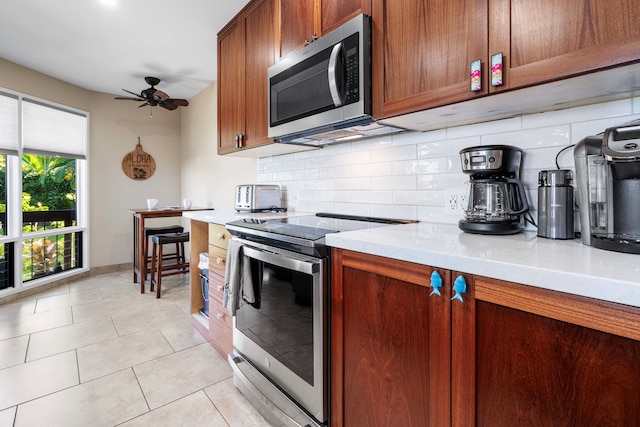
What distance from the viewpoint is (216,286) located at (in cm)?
217

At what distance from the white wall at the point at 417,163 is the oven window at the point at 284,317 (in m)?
0.69

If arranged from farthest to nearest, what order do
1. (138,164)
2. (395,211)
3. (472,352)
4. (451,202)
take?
(138,164)
(395,211)
(451,202)
(472,352)

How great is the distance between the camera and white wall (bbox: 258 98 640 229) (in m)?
1.14

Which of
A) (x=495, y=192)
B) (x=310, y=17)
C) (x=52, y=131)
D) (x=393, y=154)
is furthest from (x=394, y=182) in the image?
(x=52, y=131)

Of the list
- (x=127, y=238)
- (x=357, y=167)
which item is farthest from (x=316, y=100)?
(x=127, y=238)

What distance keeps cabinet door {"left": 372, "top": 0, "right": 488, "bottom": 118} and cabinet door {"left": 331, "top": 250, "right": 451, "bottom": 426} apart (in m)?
0.66

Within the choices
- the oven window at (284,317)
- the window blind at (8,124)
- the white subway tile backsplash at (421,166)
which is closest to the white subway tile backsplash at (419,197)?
the white subway tile backsplash at (421,166)

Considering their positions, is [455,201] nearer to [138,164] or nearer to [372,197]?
[372,197]

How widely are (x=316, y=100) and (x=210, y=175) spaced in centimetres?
291

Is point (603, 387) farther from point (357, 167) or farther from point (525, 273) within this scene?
point (357, 167)

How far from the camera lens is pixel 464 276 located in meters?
0.81

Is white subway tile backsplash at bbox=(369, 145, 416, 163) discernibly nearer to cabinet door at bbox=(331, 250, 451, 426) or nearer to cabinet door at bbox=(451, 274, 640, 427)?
cabinet door at bbox=(331, 250, 451, 426)

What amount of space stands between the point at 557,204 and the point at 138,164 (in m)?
5.10

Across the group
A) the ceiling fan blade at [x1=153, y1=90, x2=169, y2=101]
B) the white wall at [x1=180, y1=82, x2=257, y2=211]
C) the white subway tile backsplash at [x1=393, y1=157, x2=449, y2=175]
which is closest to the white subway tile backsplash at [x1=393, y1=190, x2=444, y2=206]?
the white subway tile backsplash at [x1=393, y1=157, x2=449, y2=175]
